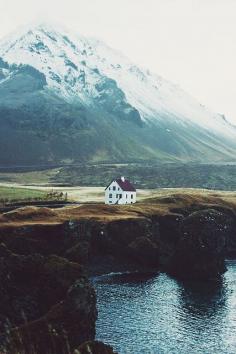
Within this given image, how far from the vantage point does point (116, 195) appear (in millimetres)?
188000

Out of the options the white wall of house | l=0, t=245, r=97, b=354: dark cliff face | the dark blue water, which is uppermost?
the white wall of house

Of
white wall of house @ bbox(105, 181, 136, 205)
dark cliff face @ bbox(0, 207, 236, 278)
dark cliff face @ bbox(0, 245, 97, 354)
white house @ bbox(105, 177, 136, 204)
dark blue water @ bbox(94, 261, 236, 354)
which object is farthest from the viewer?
white wall of house @ bbox(105, 181, 136, 205)

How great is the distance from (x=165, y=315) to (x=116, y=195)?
96353mm

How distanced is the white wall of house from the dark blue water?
66041 millimetres

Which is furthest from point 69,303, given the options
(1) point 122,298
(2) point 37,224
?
(2) point 37,224

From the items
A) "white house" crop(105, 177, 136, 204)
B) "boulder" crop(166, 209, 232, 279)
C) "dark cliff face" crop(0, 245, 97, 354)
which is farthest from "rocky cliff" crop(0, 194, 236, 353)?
"white house" crop(105, 177, 136, 204)

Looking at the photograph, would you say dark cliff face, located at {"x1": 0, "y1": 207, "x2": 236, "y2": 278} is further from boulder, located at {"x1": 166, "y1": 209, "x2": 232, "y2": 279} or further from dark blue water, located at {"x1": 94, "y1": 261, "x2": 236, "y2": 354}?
dark blue water, located at {"x1": 94, "y1": 261, "x2": 236, "y2": 354}

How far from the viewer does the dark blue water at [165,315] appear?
79562 mm

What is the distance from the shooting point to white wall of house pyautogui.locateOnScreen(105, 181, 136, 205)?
18688 centimetres

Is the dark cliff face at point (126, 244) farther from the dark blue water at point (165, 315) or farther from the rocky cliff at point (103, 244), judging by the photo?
the dark blue water at point (165, 315)

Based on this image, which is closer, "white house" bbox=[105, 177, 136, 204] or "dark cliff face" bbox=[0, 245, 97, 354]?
"dark cliff face" bbox=[0, 245, 97, 354]

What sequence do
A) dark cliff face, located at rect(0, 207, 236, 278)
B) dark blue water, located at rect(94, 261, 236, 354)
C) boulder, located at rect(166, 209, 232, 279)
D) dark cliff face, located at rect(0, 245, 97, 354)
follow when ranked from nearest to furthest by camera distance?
dark cliff face, located at rect(0, 245, 97, 354)
dark blue water, located at rect(94, 261, 236, 354)
dark cliff face, located at rect(0, 207, 236, 278)
boulder, located at rect(166, 209, 232, 279)

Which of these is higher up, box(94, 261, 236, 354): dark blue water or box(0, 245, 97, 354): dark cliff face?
box(0, 245, 97, 354): dark cliff face

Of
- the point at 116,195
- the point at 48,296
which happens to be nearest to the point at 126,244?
the point at 48,296
